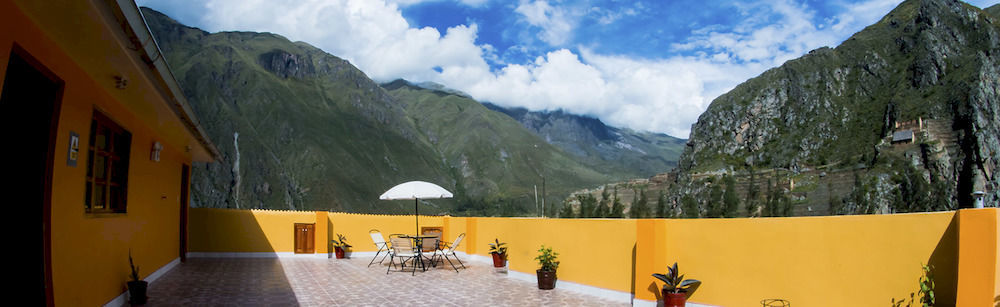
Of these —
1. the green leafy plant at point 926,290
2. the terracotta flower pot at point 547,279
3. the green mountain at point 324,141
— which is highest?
the green mountain at point 324,141

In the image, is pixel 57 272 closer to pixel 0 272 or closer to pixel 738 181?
pixel 0 272

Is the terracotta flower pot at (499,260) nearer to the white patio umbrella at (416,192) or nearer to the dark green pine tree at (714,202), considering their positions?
the white patio umbrella at (416,192)

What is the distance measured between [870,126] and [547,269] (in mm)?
111346

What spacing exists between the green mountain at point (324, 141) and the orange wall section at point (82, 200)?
66462 millimetres

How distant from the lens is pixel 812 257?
6371 mm

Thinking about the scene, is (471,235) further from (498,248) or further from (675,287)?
(675,287)

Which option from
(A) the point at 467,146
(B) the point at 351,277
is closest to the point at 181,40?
(A) the point at 467,146

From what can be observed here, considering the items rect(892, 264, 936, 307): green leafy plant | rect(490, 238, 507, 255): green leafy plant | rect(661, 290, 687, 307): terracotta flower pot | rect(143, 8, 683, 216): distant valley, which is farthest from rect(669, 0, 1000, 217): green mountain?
rect(892, 264, 936, 307): green leafy plant

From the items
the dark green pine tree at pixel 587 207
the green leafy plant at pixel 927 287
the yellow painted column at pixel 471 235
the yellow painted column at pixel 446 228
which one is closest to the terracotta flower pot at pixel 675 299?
the green leafy plant at pixel 927 287

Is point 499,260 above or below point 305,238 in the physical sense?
below

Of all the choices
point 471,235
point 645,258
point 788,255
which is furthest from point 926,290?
point 471,235

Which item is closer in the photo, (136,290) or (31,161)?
(31,161)

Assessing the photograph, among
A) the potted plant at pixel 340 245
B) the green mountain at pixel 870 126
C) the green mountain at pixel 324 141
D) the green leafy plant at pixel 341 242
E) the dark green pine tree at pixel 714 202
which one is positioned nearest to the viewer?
the potted plant at pixel 340 245

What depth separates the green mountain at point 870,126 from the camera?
84312mm
